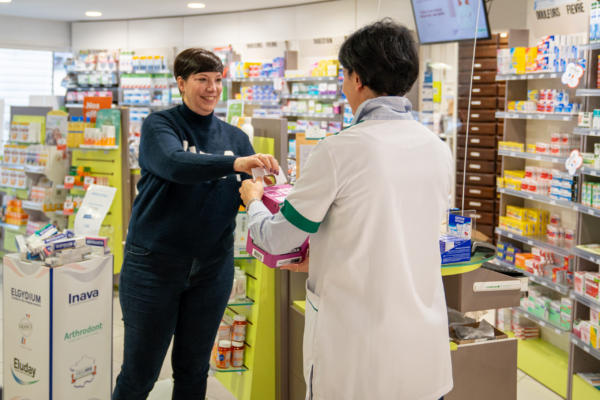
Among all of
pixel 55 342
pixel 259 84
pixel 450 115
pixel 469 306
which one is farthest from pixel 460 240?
pixel 259 84

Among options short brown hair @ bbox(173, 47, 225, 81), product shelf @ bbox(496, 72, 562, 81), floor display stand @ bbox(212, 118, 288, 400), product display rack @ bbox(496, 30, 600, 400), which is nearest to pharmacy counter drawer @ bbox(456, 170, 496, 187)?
product display rack @ bbox(496, 30, 600, 400)

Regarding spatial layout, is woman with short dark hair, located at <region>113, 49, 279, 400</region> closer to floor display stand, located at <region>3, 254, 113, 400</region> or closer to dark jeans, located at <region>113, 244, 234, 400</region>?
dark jeans, located at <region>113, 244, 234, 400</region>

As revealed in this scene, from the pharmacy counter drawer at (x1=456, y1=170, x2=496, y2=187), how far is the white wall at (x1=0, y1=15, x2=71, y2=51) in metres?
8.54

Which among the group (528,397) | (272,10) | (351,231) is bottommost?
(528,397)

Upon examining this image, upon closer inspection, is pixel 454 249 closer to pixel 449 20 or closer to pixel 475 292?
pixel 475 292

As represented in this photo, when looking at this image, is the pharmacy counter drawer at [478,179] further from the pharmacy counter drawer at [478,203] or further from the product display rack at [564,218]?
the product display rack at [564,218]

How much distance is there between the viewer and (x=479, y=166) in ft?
22.7

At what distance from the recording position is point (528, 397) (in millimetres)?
3580

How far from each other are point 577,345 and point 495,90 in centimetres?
413

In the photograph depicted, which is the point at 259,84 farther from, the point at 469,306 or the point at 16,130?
the point at 469,306

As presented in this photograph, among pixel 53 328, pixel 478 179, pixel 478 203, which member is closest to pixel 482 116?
pixel 478 179

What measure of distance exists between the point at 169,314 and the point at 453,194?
320cm

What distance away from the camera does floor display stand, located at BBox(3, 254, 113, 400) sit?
2.44m

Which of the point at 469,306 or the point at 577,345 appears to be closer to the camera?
the point at 469,306
